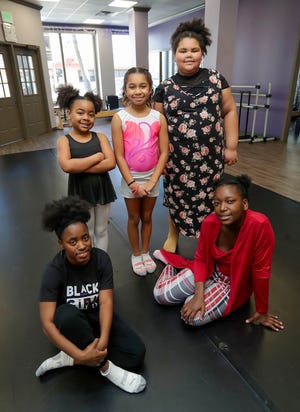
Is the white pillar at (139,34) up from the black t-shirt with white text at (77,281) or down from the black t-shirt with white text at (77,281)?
up

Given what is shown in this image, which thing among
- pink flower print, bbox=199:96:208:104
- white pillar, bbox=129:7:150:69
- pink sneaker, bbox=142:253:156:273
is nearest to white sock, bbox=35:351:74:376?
pink sneaker, bbox=142:253:156:273

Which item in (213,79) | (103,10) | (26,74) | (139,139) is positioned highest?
(103,10)

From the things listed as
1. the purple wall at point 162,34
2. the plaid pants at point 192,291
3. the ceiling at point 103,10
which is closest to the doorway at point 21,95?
the ceiling at point 103,10

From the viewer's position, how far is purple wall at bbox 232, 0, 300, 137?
17.2 ft

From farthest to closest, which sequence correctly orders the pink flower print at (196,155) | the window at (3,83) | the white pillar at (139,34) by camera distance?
the white pillar at (139,34)
the window at (3,83)
the pink flower print at (196,155)

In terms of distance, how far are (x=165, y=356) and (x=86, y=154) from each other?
3.48 ft

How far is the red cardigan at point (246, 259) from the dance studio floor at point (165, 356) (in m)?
0.19

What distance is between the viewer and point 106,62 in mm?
10180

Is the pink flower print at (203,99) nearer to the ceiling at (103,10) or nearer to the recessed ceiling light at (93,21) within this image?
the ceiling at (103,10)

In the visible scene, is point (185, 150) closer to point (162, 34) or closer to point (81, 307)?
point (81, 307)

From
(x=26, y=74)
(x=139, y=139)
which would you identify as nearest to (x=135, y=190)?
(x=139, y=139)

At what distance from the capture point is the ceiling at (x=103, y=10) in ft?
22.4

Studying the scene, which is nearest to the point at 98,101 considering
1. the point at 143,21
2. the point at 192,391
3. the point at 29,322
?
the point at 29,322

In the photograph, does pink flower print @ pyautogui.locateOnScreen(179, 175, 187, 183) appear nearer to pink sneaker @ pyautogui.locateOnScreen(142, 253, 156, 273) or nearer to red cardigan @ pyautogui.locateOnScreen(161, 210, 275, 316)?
red cardigan @ pyautogui.locateOnScreen(161, 210, 275, 316)
